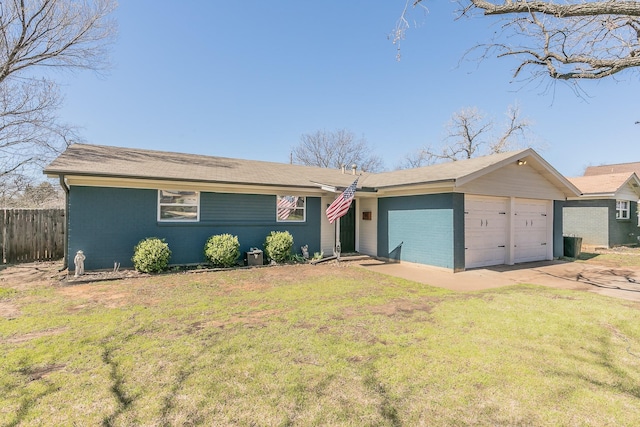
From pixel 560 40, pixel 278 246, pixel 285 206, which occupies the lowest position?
pixel 278 246

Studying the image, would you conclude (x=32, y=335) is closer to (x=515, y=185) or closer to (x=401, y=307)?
(x=401, y=307)

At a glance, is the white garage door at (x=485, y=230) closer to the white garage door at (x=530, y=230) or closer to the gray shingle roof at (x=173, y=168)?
the white garage door at (x=530, y=230)

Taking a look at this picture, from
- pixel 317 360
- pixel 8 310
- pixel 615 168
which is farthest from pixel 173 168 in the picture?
pixel 615 168

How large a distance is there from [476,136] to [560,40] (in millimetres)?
29432

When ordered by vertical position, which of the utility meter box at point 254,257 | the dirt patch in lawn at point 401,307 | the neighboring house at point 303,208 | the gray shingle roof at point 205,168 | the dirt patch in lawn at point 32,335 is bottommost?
the dirt patch in lawn at point 32,335

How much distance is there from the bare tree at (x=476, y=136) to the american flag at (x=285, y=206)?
26.2 metres

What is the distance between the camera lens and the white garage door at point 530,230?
10.9 metres

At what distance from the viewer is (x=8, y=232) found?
9680mm

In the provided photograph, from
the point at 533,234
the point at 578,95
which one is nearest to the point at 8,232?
the point at 578,95

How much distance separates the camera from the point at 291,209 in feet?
37.1

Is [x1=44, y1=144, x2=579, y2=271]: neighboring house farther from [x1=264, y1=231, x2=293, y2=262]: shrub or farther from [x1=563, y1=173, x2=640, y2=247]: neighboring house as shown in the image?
[x1=563, y1=173, x2=640, y2=247]: neighboring house

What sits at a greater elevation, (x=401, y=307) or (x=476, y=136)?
(x=476, y=136)

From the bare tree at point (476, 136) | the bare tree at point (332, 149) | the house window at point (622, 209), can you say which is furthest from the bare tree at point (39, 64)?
the bare tree at point (476, 136)

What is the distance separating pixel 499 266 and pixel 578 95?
628cm
